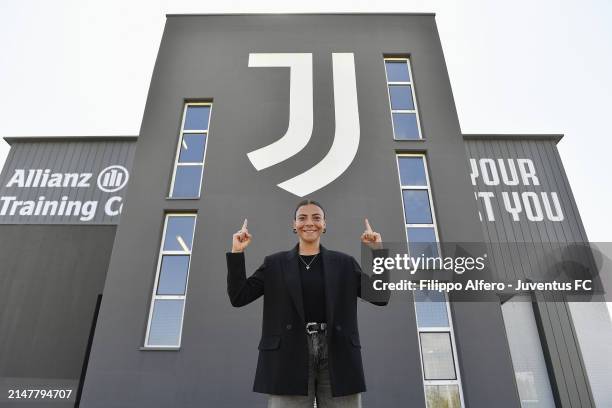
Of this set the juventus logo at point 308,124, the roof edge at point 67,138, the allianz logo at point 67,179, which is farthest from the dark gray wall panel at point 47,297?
the juventus logo at point 308,124

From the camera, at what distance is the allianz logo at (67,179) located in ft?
33.7

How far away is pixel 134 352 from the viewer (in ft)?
18.4

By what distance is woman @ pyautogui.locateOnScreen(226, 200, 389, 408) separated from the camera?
1.84 m

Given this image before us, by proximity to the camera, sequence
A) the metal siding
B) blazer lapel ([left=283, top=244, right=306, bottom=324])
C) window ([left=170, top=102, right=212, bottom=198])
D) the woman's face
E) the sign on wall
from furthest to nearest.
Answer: the sign on wall
the metal siding
window ([left=170, top=102, right=212, bottom=198])
the woman's face
blazer lapel ([left=283, top=244, right=306, bottom=324])

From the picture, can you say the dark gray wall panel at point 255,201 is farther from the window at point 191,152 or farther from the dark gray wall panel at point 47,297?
the dark gray wall panel at point 47,297

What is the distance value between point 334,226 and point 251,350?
2300 millimetres

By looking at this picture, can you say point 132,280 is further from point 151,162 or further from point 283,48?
point 283,48

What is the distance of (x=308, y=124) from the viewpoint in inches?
285

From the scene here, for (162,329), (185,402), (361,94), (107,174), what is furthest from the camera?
(107,174)

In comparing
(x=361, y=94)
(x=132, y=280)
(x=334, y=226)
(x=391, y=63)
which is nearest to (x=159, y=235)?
(x=132, y=280)

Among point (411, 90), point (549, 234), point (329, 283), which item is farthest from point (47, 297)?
point (549, 234)

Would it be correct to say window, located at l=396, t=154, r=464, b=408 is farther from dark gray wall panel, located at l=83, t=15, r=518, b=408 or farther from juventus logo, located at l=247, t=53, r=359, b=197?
juventus logo, located at l=247, t=53, r=359, b=197

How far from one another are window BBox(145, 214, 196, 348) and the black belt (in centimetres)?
449

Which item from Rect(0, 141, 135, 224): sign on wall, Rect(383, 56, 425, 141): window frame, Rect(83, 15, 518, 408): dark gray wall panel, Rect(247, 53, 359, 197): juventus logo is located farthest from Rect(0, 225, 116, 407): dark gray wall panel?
Rect(383, 56, 425, 141): window frame
